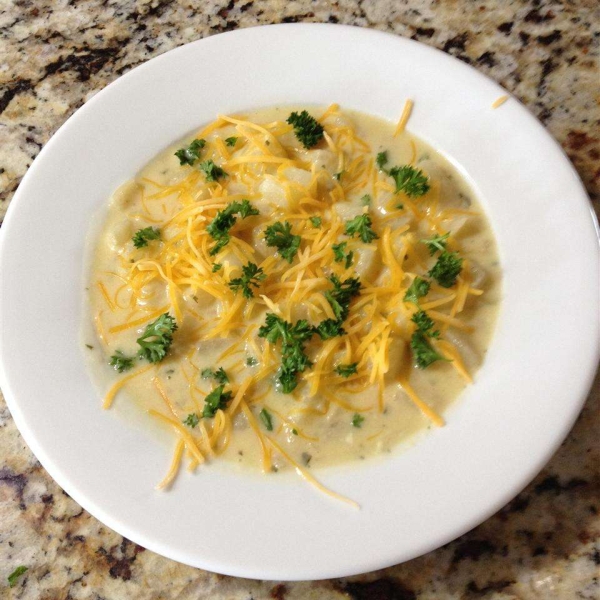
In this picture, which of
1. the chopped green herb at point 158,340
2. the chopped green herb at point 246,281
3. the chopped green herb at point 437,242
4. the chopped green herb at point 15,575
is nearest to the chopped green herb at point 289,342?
the chopped green herb at point 246,281

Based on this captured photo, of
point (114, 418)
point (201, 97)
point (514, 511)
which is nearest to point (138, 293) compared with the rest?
point (114, 418)

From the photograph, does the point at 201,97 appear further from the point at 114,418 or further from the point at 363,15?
the point at 114,418

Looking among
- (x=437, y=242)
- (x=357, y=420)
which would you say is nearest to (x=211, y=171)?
(x=437, y=242)

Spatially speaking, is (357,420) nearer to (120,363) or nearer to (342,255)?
(342,255)

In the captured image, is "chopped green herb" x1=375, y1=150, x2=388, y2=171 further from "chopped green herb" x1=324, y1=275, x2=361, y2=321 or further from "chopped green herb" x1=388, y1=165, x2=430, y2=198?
"chopped green herb" x1=324, y1=275, x2=361, y2=321

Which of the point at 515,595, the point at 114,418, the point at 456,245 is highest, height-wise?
the point at 456,245

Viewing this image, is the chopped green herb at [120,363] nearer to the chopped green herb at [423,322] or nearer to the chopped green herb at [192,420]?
the chopped green herb at [192,420]

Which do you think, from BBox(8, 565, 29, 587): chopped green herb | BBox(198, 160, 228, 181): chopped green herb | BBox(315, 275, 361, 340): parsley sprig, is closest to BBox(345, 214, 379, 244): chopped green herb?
BBox(315, 275, 361, 340): parsley sprig
